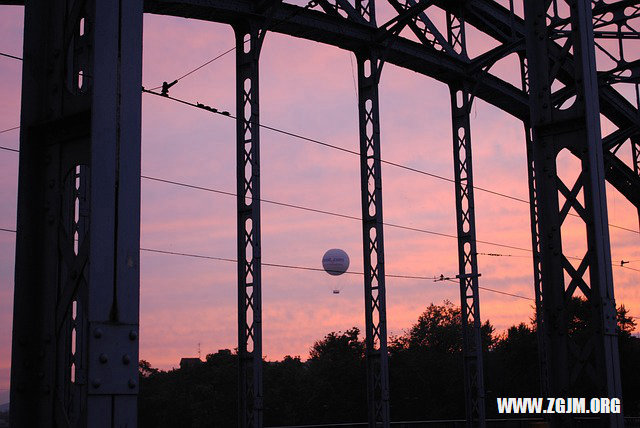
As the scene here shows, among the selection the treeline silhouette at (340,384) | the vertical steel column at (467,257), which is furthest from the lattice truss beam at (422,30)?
the treeline silhouette at (340,384)

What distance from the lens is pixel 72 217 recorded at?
4.59 metres

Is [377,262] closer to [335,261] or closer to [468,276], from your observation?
[468,276]

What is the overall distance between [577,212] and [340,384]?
204 feet

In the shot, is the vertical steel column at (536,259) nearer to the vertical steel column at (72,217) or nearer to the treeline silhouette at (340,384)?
the vertical steel column at (72,217)

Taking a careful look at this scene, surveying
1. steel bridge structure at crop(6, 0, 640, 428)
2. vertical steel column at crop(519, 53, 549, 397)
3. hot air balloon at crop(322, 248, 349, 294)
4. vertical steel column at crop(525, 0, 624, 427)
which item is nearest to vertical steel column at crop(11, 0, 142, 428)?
steel bridge structure at crop(6, 0, 640, 428)

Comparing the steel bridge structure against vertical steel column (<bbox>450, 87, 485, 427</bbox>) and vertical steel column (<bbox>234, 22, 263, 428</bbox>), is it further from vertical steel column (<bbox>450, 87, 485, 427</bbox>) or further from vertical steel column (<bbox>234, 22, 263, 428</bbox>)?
vertical steel column (<bbox>450, 87, 485, 427</bbox>)

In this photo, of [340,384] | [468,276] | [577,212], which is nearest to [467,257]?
[468,276]

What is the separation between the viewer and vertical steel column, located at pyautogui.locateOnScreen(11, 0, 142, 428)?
13.3ft

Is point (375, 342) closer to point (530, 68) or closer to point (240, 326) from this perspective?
point (240, 326)

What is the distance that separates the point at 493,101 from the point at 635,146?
12336 mm

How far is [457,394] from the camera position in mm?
68312

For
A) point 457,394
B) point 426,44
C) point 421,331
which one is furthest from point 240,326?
point 421,331

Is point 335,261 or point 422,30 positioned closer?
point 422,30

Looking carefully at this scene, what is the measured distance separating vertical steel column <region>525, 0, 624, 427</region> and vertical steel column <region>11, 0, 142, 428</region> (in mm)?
4475
